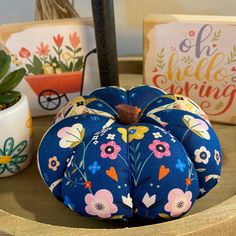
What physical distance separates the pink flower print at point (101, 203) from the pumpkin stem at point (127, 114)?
0.10 m

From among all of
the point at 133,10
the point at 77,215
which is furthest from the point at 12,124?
the point at 133,10

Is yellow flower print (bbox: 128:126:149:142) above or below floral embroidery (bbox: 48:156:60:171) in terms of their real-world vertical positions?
above

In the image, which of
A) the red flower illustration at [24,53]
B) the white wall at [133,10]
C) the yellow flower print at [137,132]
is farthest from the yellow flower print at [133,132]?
the white wall at [133,10]

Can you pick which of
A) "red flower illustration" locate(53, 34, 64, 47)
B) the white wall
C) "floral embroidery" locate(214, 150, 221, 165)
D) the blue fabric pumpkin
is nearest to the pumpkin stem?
the blue fabric pumpkin

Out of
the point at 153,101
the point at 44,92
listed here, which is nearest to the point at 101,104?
the point at 153,101

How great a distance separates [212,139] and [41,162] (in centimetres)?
20

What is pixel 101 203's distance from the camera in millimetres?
415

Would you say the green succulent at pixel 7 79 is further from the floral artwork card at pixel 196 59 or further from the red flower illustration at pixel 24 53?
the floral artwork card at pixel 196 59

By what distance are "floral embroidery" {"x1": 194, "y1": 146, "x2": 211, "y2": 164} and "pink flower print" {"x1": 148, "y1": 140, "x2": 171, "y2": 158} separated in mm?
39

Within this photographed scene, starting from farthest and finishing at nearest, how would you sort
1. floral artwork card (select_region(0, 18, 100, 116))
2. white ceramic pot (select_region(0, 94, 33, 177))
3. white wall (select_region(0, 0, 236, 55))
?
white wall (select_region(0, 0, 236, 55)) < floral artwork card (select_region(0, 18, 100, 116)) < white ceramic pot (select_region(0, 94, 33, 177))

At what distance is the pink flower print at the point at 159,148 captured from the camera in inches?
16.7

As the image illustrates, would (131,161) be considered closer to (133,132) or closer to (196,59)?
(133,132)

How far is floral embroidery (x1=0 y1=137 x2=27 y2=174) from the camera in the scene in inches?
20.4

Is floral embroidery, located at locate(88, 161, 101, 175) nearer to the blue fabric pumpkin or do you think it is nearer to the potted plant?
the blue fabric pumpkin
